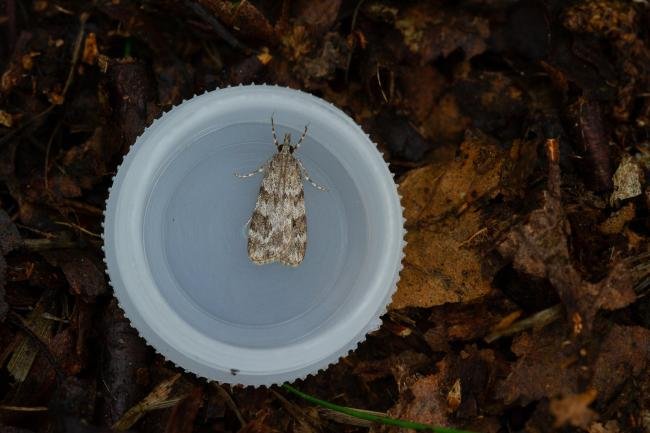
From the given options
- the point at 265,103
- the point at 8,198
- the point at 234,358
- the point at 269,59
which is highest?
the point at 269,59

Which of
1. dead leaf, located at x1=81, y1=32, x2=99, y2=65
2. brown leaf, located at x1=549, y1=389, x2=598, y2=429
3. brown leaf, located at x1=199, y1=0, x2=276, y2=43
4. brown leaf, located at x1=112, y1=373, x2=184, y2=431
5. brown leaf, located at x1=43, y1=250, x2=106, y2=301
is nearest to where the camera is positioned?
brown leaf, located at x1=549, y1=389, x2=598, y2=429

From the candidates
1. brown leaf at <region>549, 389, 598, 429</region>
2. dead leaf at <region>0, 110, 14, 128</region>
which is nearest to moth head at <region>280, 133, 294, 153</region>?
dead leaf at <region>0, 110, 14, 128</region>

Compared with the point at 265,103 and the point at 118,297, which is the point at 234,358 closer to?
the point at 118,297

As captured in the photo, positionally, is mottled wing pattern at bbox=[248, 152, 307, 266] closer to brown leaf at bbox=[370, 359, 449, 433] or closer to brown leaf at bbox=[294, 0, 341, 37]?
brown leaf at bbox=[294, 0, 341, 37]

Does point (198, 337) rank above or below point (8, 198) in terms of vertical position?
below

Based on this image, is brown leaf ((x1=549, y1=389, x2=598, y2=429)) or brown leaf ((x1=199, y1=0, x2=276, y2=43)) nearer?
brown leaf ((x1=549, y1=389, x2=598, y2=429))

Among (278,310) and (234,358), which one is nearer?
(234,358)

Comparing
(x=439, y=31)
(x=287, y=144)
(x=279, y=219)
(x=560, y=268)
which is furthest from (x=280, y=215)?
(x=560, y=268)

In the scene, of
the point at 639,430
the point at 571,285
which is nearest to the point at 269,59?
the point at 571,285
